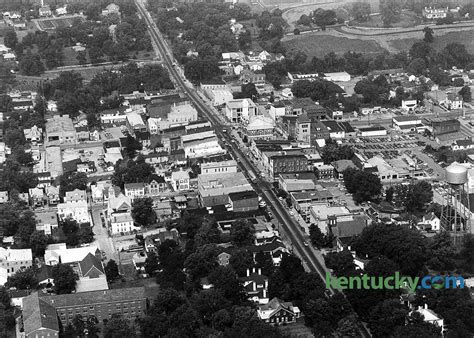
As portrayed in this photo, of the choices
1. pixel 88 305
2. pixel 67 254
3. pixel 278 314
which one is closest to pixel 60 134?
pixel 67 254

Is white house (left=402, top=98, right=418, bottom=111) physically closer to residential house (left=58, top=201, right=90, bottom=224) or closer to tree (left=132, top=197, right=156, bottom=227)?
tree (left=132, top=197, right=156, bottom=227)

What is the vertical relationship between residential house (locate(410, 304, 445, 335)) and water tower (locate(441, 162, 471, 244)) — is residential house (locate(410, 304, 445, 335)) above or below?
below

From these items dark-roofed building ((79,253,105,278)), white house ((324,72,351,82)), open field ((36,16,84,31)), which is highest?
open field ((36,16,84,31))

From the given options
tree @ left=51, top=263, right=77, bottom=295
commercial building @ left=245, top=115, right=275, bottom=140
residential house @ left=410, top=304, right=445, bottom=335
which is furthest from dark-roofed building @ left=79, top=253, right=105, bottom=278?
commercial building @ left=245, top=115, right=275, bottom=140

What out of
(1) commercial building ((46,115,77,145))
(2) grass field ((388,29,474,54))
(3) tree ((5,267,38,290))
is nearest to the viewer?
(3) tree ((5,267,38,290))

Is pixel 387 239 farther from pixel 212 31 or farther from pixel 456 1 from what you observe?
pixel 456 1

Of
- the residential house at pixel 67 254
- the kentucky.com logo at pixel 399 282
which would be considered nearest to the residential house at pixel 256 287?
the kentucky.com logo at pixel 399 282

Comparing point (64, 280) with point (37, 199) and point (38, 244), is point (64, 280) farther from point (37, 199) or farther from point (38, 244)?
point (37, 199)
